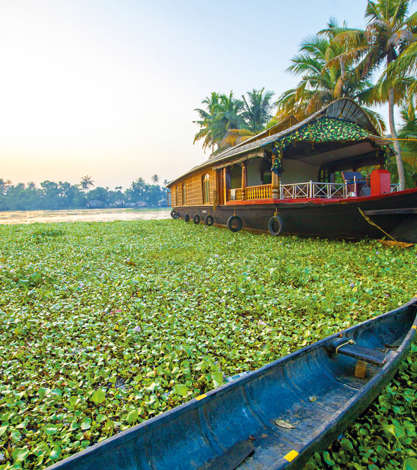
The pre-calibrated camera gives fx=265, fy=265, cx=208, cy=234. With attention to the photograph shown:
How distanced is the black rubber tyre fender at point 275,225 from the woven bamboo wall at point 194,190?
208 inches

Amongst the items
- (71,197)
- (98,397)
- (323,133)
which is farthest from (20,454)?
(71,197)

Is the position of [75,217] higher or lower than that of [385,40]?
lower

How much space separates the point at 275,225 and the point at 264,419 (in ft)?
30.3

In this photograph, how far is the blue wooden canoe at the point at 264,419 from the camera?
4.33 feet

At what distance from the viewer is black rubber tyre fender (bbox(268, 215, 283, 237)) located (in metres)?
10.2

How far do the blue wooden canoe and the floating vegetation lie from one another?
239 millimetres

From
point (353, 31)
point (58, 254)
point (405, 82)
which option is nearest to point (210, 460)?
point (58, 254)

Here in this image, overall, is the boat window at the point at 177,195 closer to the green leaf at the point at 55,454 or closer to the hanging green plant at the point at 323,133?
the hanging green plant at the point at 323,133

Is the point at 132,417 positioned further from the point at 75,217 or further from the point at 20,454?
the point at 75,217

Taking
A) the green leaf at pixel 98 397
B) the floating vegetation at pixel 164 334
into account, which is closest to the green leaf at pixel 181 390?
the floating vegetation at pixel 164 334

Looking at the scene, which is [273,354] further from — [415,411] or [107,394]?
[107,394]

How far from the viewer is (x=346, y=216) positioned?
8.05 metres

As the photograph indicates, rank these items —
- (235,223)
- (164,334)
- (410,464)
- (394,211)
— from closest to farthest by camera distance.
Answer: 1. (410,464)
2. (164,334)
3. (394,211)
4. (235,223)

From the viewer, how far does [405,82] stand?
1717 centimetres
